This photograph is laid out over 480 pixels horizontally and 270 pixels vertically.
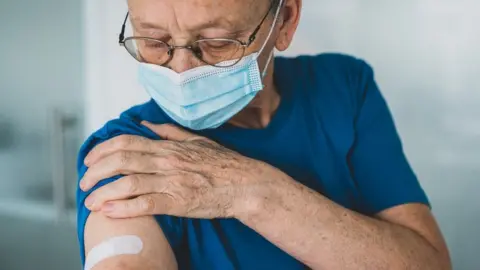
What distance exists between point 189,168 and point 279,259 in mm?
251

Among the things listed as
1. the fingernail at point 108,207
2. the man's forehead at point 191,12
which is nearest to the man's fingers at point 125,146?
the fingernail at point 108,207

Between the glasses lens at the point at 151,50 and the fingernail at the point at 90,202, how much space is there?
0.29 meters

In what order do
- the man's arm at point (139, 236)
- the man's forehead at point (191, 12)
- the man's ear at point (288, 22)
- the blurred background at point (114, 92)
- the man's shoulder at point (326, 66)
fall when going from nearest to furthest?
the man's arm at point (139, 236) → the man's forehead at point (191, 12) → the man's ear at point (288, 22) → the man's shoulder at point (326, 66) → the blurred background at point (114, 92)

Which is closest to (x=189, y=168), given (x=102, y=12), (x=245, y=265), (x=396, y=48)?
(x=245, y=265)

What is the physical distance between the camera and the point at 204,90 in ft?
3.72

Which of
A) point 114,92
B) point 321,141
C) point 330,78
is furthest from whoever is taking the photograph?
point 114,92

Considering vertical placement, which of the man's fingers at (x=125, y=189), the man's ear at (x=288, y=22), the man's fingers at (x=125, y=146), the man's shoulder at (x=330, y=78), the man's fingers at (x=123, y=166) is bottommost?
the man's fingers at (x=125, y=189)

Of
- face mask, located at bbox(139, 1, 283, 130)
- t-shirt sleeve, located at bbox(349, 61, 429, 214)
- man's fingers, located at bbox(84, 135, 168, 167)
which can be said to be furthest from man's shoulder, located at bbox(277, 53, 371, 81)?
man's fingers, located at bbox(84, 135, 168, 167)

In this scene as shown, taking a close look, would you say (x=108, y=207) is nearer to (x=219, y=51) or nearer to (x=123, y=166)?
(x=123, y=166)

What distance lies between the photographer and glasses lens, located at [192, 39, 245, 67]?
1.12 meters

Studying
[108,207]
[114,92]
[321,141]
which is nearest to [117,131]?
[108,207]

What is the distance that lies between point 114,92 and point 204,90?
0.87 meters

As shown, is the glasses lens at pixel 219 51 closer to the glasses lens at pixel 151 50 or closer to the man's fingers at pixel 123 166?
the glasses lens at pixel 151 50

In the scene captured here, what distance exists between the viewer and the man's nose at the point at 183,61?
111cm
